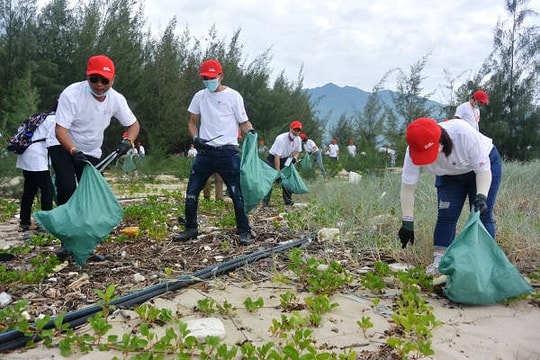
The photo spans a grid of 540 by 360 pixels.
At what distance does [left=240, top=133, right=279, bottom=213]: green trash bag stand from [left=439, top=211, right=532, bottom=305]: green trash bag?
1745 millimetres

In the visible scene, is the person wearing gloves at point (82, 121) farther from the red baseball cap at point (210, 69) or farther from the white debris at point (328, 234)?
the white debris at point (328, 234)

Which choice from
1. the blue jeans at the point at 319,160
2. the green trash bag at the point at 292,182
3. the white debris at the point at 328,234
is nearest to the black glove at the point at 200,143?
the white debris at the point at 328,234

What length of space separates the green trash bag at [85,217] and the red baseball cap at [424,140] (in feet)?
6.24

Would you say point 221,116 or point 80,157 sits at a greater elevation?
point 221,116

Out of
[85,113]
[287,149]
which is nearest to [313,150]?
[287,149]

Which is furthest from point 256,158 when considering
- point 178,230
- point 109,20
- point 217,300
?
point 109,20

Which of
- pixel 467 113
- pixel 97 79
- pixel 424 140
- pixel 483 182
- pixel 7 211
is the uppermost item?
pixel 467 113

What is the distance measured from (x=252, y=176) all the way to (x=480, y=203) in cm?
188

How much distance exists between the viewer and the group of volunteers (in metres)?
2.96

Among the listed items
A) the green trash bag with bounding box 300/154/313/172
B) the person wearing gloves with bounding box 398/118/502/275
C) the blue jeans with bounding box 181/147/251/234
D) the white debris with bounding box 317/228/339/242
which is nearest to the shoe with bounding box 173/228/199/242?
the blue jeans with bounding box 181/147/251/234

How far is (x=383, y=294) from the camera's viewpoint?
301 cm

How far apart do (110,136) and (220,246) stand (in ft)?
46.3

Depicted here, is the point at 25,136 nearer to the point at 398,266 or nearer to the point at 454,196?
the point at 398,266

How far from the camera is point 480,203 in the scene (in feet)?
9.59
